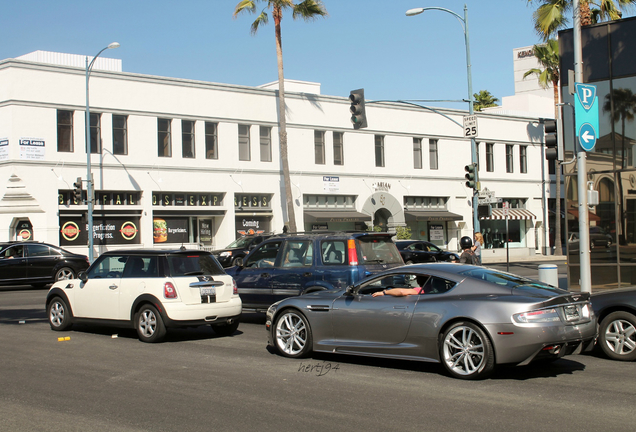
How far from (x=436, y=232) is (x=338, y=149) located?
915 cm

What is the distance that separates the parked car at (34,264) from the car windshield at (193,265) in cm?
1255

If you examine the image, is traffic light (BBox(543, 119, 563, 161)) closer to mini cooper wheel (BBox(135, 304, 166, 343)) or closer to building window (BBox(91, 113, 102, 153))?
mini cooper wheel (BBox(135, 304, 166, 343))

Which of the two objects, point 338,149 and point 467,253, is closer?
point 467,253

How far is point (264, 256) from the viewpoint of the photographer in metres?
13.6

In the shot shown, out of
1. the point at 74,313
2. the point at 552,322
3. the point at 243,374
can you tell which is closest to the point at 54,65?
the point at 74,313

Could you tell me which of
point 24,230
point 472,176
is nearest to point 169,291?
point 472,176

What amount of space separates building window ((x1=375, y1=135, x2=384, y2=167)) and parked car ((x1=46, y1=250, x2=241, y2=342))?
31334 millimetres

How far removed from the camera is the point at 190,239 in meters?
35.5

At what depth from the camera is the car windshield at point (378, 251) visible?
12.3m

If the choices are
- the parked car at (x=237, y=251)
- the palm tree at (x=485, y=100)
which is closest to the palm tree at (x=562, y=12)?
the parked car at (x=237, y=251)

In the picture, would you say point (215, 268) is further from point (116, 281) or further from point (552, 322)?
point (552, 322)

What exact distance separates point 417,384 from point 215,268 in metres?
5.09

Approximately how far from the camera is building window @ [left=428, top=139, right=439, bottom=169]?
148ft

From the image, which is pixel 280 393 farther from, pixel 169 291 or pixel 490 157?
pixel 490 157
